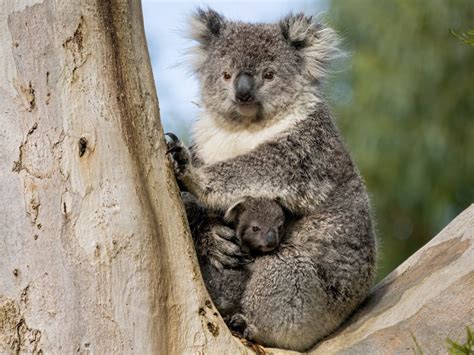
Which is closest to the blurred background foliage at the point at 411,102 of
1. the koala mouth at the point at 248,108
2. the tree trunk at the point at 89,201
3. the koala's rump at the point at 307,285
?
the koala mouth at the point at 248,108

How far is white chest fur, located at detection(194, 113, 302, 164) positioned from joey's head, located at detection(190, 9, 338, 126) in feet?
0.29

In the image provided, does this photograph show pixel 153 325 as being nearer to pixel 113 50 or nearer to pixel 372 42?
pixel 113 50

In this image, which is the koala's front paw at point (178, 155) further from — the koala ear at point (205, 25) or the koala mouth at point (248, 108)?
the koala ear at point (205, 25)

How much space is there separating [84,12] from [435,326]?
2.83 meters

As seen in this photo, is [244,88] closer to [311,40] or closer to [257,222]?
[311,40]

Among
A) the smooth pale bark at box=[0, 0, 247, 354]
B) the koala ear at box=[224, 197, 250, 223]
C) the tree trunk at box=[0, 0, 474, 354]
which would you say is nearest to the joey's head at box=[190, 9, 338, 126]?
the koala ear at box=[224, 197, 250, 223]

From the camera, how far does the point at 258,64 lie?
6453 mm

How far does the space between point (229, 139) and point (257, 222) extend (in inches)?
41.5

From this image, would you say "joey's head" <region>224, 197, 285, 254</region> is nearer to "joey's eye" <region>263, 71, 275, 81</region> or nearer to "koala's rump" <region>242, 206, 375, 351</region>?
"koala's rump" <region>242, 206, 375, 351</region>

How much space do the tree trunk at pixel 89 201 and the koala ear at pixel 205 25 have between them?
1.99m

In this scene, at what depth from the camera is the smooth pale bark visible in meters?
4.42

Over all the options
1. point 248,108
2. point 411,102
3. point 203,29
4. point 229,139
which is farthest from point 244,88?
point 411,102

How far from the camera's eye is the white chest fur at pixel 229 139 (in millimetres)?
6242

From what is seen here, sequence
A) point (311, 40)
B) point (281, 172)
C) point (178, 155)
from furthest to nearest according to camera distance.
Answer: point (311, 40) < point (281, 172) < point (178, 155)
